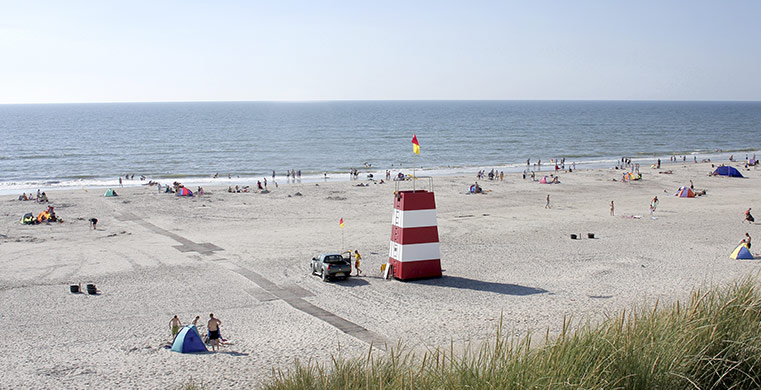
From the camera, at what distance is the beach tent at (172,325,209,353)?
51.3 ft

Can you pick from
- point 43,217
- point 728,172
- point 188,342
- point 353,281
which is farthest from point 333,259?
point 728,172

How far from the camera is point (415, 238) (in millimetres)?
22625

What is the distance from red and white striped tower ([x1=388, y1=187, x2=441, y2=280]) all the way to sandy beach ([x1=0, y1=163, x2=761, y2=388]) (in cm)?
55

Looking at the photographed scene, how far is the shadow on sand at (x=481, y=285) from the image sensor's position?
20.8m

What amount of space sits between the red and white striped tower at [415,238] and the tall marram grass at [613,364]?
15.9 metres

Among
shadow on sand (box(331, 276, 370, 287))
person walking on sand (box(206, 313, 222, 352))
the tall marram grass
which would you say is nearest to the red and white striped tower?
shadow on sand (box(331, 276, 370, 287))

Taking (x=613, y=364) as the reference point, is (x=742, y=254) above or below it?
below

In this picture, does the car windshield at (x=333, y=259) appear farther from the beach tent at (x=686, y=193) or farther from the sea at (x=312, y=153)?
the beach tent at (x=686, y=193)

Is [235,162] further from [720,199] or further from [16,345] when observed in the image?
[16,345]

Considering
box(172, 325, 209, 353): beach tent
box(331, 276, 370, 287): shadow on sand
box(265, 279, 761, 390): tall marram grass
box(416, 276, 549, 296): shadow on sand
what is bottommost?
box(331, 276, 370, 287): shadow on sand

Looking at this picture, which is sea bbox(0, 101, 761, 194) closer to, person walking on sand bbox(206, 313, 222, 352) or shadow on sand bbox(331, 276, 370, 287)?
shadow on sand bbox(331, 276, 370, 287)

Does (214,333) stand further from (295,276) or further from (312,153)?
(312,153)

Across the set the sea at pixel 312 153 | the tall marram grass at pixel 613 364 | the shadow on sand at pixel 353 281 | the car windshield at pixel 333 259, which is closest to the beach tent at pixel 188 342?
the shadow on sand at pixel 353 281

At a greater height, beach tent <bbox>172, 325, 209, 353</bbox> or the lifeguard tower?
the lifeguard tower
